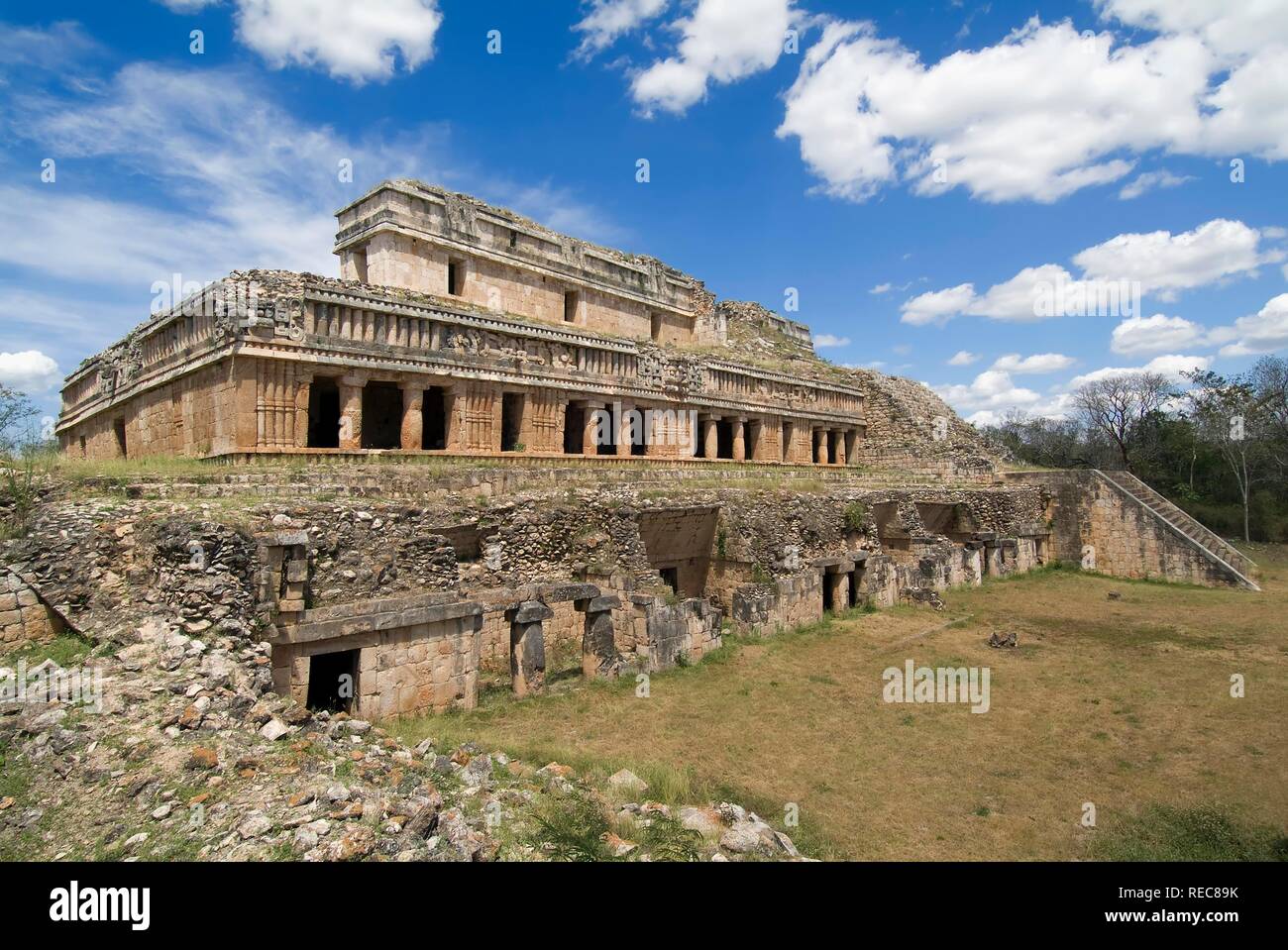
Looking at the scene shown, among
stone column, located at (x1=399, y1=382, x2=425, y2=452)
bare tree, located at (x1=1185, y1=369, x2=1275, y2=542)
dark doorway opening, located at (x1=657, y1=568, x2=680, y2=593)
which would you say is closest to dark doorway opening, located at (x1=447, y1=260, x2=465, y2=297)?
stone column, located at (x1=399, y1=382, x2=425, y2=452)

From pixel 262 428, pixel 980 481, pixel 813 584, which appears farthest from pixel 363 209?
pixel 980 481

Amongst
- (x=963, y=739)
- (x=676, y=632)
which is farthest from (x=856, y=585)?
(x=963, y=739)

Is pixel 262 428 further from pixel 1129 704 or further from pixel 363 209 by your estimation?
pixel 1129 704

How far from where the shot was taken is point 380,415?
17.0 m

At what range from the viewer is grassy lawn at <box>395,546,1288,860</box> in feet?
20.4

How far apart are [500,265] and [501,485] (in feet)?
39.8

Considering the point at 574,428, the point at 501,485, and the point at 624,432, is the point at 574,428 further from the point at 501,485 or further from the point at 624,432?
the point at 501,485

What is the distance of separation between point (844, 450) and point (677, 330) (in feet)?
28.0

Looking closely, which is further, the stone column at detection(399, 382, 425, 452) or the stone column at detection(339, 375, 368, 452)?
the stone column at detection(399, 382, 425, 452)

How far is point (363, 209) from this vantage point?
18.7m

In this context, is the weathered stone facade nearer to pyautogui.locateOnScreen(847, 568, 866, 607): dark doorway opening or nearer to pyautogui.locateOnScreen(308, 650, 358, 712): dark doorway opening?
pyautogui.locateOnScreen(308, 650, 358, 712): dark doorway opening

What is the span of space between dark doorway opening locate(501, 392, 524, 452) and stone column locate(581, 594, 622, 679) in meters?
6.74

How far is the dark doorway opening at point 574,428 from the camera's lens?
59.9ft
